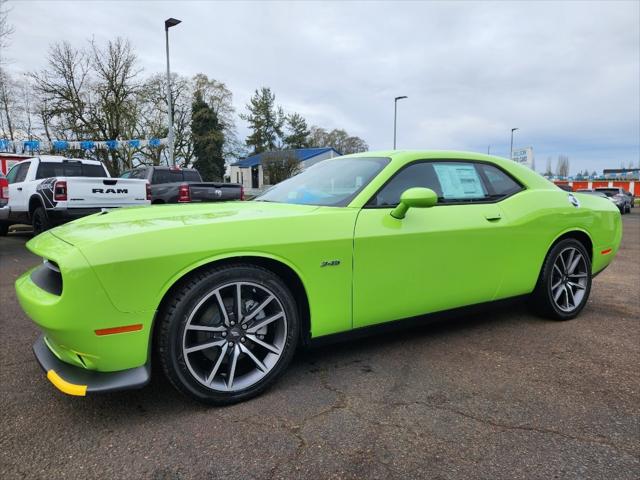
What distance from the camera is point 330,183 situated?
3.15 m

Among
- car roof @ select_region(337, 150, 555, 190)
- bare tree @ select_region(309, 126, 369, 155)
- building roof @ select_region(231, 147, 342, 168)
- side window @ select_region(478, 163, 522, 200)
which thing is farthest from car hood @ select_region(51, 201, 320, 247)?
bare tree @ select_region(309, 126, 369, 155)

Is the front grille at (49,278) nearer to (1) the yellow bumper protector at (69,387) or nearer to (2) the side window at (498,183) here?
(1) the yellow bumper protector at (69,387)

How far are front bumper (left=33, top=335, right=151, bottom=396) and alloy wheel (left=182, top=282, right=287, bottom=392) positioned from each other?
0.76 feet

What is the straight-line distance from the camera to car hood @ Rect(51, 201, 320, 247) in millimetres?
2147

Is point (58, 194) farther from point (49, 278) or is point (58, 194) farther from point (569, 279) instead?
point (569, 279)

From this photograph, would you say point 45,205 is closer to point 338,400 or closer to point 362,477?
point 338,400

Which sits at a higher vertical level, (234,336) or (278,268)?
(278,268)

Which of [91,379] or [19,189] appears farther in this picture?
[19,189]

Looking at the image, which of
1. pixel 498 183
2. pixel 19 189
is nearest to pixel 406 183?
pixel 498 183

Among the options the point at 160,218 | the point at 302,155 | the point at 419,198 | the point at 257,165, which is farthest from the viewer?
the point at 257,165

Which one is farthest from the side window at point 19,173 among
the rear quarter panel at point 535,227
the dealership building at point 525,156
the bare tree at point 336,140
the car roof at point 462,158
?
the bare tree at point 336,140

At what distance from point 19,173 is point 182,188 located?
342cm

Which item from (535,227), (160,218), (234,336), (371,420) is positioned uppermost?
(160,218)

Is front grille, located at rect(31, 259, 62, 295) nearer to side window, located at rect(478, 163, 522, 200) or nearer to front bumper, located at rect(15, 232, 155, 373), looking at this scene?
front bumper, located at rect(15, 232, 155, 373)
